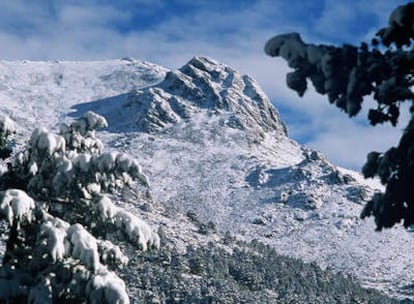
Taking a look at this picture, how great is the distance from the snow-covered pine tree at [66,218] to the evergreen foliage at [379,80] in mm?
4733

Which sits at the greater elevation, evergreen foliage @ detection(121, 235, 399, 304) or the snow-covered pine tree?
evergreen foliage @ detection(121, 235, 399, 304)

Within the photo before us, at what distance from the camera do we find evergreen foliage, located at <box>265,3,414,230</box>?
9.77 m

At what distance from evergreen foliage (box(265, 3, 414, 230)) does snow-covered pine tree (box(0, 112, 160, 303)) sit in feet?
15.5

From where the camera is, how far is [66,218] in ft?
49.6

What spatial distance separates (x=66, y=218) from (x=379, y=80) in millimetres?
7741

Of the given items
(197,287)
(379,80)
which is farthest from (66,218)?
(197,287)

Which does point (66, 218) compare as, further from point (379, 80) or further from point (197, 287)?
point (197, 287)

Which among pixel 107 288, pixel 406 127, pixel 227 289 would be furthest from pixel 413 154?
pixel 227 289

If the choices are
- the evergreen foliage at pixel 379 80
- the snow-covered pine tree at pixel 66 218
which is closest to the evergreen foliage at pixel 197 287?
the snow-covered pine tree at pixel 66 218

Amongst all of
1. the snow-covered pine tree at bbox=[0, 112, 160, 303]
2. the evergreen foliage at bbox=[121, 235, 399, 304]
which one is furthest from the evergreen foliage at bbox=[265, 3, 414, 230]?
the evergreen foliage at bbox=[121, 235, 399, 304]

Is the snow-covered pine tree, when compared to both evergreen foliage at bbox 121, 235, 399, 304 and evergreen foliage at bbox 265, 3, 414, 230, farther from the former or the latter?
evergreen foliage at bbox 121, 235, 399, 304

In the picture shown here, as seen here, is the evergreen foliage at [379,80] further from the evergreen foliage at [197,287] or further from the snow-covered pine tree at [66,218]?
the evergreen foliage at [197,287]

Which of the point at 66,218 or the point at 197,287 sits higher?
the point at 197,287

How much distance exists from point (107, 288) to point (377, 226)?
505cm
